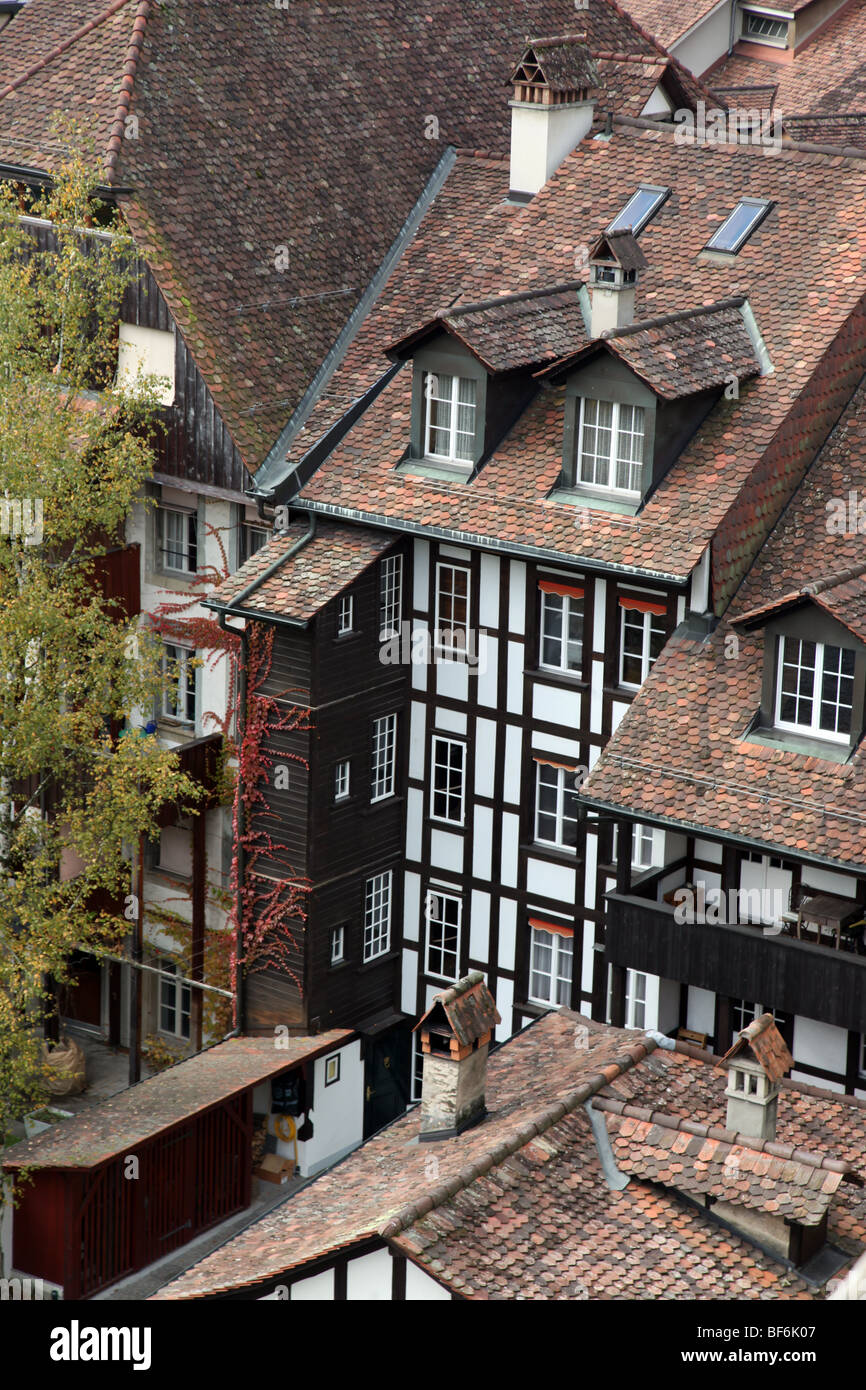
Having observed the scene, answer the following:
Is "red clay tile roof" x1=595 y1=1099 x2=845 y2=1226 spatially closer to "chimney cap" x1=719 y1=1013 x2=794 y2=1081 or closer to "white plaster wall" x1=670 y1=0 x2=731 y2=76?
"chimney cap" x1=719 y1=1013 x2=794 y2=1081

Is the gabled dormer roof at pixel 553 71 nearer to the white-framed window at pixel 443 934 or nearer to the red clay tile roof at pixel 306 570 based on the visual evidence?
the red clay tile roof at pixel 306 570

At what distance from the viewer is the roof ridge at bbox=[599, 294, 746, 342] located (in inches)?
1676

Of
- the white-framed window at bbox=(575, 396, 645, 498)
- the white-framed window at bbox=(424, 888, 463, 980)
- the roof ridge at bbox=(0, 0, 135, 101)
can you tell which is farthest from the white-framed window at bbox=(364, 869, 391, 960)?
the roof ridge at bbox=(0, 0, 135, 101)

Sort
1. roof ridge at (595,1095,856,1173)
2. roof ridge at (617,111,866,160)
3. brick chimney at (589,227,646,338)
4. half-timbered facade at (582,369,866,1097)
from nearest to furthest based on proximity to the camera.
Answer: roof ridge at (595,1095,856,1173) < half-timbered facade at (582,369,866,1097) < brick chimney at (589,227,646,338) < roof ridge at (617,111,866,160)

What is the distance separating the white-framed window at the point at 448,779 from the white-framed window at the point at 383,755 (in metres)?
0.84

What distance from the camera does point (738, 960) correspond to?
41000 mm

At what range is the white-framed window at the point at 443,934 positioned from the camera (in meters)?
47.6

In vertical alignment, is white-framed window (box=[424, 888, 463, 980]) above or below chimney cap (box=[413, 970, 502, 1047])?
below

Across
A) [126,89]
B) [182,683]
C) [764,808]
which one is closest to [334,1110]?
[182,683]

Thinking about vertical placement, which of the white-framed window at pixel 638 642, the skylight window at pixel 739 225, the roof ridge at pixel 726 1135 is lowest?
the roof ridge at pixel 726 1135

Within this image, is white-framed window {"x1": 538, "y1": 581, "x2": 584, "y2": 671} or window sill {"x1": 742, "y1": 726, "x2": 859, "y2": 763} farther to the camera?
white-framed window {"x1": 538, "y1": 581, "x2": 584, "y2": 671}

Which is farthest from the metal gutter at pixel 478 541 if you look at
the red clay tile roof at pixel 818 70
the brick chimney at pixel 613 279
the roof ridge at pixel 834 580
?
the red clay tile roof at pixel 818 70

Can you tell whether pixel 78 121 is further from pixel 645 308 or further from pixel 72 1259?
pixel 72 1259

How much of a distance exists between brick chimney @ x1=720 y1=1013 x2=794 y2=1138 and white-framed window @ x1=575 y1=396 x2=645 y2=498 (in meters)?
11.3
